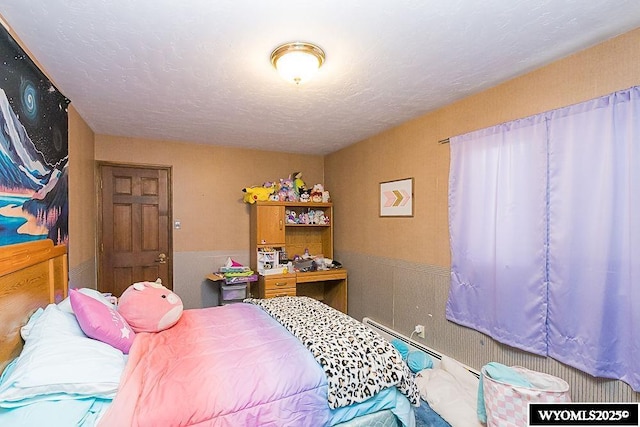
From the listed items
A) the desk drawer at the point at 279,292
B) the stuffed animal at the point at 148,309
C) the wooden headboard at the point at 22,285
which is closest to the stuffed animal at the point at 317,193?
the desk drawer at the point at 279,292

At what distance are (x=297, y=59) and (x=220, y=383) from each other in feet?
6.08

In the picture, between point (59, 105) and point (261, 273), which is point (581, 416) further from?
point (59, 105)

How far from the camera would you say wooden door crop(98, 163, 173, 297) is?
378 centimetres

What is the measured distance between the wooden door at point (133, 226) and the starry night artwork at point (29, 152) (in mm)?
1508

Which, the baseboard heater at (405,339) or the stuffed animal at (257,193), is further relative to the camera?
the stuffed animal at (257,193)

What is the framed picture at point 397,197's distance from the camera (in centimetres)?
332

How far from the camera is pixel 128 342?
1.89m

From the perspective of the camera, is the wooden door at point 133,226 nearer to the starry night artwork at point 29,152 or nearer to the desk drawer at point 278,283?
the desk drawer at point 278,283

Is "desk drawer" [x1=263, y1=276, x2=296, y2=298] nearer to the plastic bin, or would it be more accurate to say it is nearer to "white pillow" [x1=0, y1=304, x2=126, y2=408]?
the plastic bin

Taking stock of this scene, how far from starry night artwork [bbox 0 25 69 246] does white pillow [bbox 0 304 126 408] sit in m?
0.49

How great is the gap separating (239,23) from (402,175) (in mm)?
2264

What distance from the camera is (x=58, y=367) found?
4.45 feet

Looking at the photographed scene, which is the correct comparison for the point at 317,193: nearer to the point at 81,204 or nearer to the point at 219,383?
the point at 81,204

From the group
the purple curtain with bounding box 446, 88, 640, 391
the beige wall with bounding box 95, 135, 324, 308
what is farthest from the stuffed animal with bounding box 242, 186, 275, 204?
the purple curtain with bounding box 446, 88, 640, 391
